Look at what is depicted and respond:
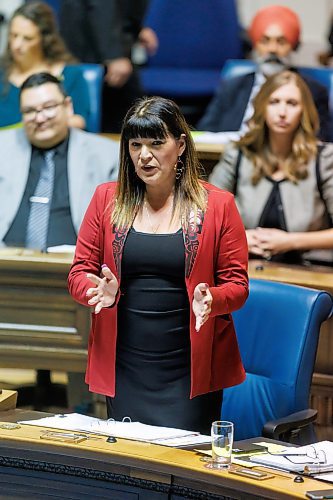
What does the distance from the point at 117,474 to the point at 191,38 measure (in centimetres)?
473

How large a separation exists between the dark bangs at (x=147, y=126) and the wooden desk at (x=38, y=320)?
1.35 m

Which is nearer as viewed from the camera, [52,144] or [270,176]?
Answer: [270,176]

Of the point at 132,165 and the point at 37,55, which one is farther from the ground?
the point at 37,55

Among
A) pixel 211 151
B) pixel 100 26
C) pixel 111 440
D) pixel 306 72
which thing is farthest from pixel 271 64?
pixel 111 440

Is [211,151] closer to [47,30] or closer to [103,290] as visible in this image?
[47,30]

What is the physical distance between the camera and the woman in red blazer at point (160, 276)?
2863mm

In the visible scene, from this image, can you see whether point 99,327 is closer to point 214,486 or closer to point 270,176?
point 214,486

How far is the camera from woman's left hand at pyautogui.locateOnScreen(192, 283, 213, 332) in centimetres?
275

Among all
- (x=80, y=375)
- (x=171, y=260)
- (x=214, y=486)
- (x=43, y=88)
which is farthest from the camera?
(x=43, y=88)

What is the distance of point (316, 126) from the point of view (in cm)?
451

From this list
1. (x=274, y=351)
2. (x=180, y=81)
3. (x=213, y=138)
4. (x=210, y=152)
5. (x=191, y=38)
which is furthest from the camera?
(x=191, y=38)

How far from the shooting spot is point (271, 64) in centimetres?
577

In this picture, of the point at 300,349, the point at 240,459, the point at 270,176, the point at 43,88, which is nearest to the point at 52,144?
the point at 43,88

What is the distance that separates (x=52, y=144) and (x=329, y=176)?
1112mm
